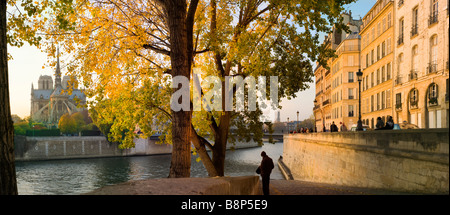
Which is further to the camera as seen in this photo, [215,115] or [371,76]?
[371,76]

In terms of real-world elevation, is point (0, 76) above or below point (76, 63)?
below

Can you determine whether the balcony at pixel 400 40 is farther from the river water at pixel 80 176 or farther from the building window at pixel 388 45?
the river water at pixel 80 176

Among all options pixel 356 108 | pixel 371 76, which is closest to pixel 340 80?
pixel 356 108

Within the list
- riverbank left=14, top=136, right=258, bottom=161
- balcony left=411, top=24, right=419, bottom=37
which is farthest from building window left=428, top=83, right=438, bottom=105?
riverbank left=14, top=136, right=258, bottom=161

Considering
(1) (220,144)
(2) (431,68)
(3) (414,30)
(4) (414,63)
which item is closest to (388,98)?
(4) (414,63)

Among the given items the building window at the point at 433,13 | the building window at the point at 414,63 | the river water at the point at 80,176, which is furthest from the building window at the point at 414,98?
the river water at the point at 80,176

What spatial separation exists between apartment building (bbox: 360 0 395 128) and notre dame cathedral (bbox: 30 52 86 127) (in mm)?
99471

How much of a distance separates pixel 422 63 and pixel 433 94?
2.56 metres

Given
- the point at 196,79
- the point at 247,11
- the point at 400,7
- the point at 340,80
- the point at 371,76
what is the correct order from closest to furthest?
the point at 247,11, the point at 196,79, the point at 400,7, the point at 371,76, the point at 340,80

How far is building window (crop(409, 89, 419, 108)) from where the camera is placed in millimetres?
31173

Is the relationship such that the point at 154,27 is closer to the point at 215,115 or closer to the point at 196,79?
the point at 196,79

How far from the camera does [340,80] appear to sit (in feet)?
198

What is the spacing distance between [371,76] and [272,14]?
3157 cm

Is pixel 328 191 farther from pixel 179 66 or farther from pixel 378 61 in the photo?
pixel 378 61
